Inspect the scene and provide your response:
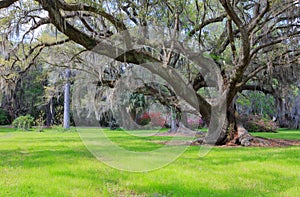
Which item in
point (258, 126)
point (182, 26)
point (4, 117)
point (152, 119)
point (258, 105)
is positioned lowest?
point (258, 126)

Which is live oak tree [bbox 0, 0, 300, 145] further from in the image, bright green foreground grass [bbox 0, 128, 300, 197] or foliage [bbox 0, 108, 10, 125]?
foliage [bbox 0, 108, 10, 125]

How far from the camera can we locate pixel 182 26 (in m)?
9.44

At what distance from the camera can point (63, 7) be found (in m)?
6.38

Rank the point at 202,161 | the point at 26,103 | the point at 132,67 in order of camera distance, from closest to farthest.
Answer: the point at 202,161 → the point at 132,67 → the point at 26,103

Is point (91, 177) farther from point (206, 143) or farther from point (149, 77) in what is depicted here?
point (149, 77)

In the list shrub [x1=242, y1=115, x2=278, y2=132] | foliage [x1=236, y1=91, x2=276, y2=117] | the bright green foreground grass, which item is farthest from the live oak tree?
shrub [x1=242, y1=115, x2=278, y2=132]

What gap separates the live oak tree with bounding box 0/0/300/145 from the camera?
23.1 ft

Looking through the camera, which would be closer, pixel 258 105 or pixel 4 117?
pixel 258 105

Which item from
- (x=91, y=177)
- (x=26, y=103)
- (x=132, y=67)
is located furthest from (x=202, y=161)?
(x=26, y=103)

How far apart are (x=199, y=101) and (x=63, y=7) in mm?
5105

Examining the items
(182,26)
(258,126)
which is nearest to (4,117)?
(258,126)

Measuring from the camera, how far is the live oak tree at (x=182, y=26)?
23.1 ft

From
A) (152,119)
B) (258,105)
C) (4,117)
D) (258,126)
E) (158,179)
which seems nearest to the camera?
(158,179)

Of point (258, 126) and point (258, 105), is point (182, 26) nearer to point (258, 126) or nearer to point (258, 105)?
point (258, 126)
